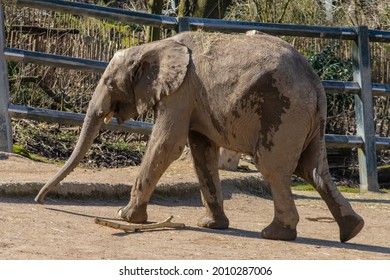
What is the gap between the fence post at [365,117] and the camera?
39.7ft

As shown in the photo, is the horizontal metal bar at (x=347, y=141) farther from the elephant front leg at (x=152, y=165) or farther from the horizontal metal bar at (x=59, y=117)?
the elephant front leg at (x=152, y=165)

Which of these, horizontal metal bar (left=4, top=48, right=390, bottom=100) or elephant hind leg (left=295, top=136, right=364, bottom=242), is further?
horizontal metal bar (left=4, top=48, right=390, bottom=100)

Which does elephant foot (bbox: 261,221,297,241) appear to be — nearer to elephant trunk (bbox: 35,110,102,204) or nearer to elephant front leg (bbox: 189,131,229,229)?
elephant front leg (bbox: 189,131,229,229)

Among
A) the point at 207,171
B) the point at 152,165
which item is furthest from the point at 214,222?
the point at 152,165

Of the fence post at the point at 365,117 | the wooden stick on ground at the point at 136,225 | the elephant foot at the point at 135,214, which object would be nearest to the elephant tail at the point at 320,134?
the wooden stick on ground at the point at 136,225

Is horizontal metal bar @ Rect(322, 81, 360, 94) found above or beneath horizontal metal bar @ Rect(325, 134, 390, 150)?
above

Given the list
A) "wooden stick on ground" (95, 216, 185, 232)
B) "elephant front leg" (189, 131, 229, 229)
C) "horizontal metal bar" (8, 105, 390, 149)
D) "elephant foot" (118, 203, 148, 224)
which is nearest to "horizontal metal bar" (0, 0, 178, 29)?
"horizontal metal bar" (8, 105, 390, 149)

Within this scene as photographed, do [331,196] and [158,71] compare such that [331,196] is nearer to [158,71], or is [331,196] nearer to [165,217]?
[165,217]

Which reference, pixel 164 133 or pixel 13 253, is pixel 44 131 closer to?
pixel 164 133

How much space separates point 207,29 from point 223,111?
317 cm

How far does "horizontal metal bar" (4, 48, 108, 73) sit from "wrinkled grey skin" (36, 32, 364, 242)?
2.10m

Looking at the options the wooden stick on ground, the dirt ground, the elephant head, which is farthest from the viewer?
the elephant head

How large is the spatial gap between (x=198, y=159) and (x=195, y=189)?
152cm

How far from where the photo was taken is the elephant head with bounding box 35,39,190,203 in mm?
8586
